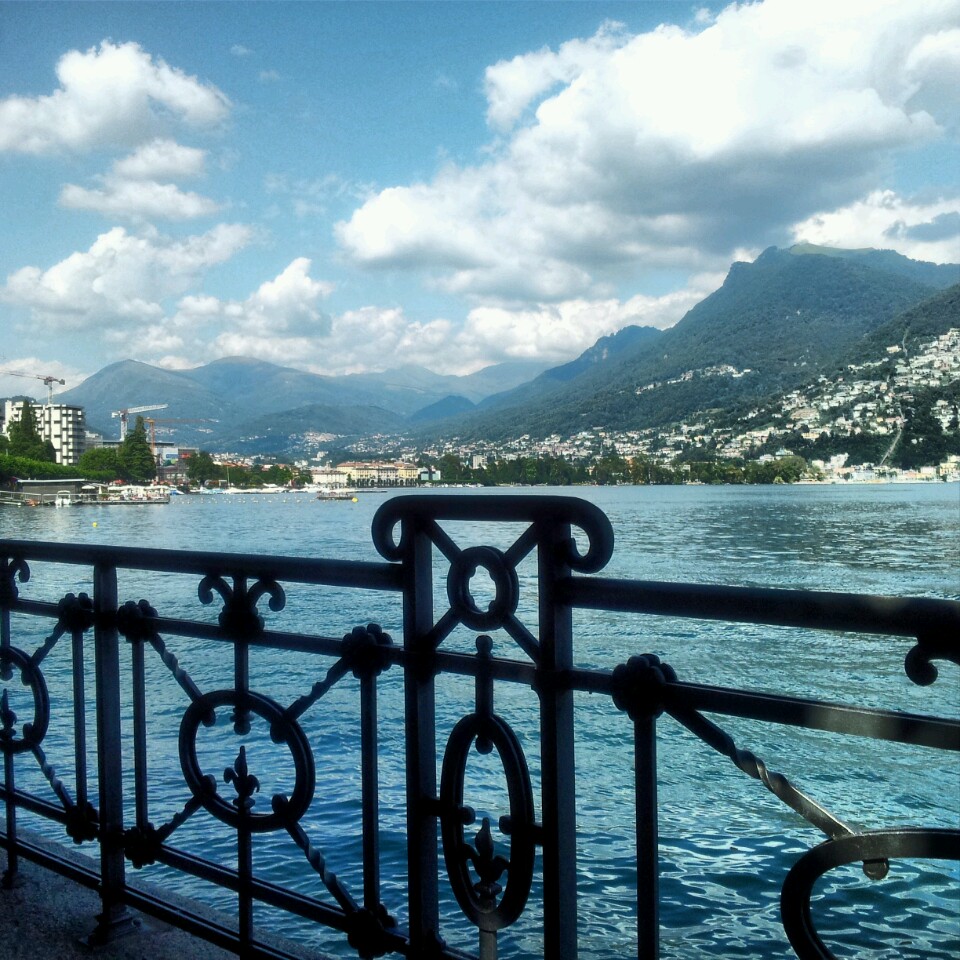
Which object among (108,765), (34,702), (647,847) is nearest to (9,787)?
(34,702)

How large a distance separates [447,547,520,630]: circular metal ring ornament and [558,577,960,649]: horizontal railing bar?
3.7 inches

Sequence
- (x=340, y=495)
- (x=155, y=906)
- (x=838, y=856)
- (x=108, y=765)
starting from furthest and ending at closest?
(x=340, y=495)
(x=108, y=765)
(x=155, y=906)
(x=838, y=856)

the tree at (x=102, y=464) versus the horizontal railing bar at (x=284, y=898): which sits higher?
the tree at (x=102, y=464)

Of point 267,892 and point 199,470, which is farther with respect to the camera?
point 199,470

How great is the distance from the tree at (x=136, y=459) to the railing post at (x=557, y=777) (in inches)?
4027

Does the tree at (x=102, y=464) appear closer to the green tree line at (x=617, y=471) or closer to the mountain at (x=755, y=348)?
the green tree line at (x=617, y=471)

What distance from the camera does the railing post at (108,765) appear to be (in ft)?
6.85

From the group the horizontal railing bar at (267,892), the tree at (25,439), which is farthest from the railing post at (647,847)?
the tree at (25,439)

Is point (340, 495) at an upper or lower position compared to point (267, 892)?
lower

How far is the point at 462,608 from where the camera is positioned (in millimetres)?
1441

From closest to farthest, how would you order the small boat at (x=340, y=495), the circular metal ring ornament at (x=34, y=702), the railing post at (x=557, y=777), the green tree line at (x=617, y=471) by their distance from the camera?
the railing post at (x=557, y=777)
the circular metal ring ornament at (x=34, y=702)
the green tree line at (x=617, y=471)
the small boat at (x=340, y=495)

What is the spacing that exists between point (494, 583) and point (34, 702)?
63.9 inches

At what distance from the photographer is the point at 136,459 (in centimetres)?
9788

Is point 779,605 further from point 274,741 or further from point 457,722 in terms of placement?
point 274,741
